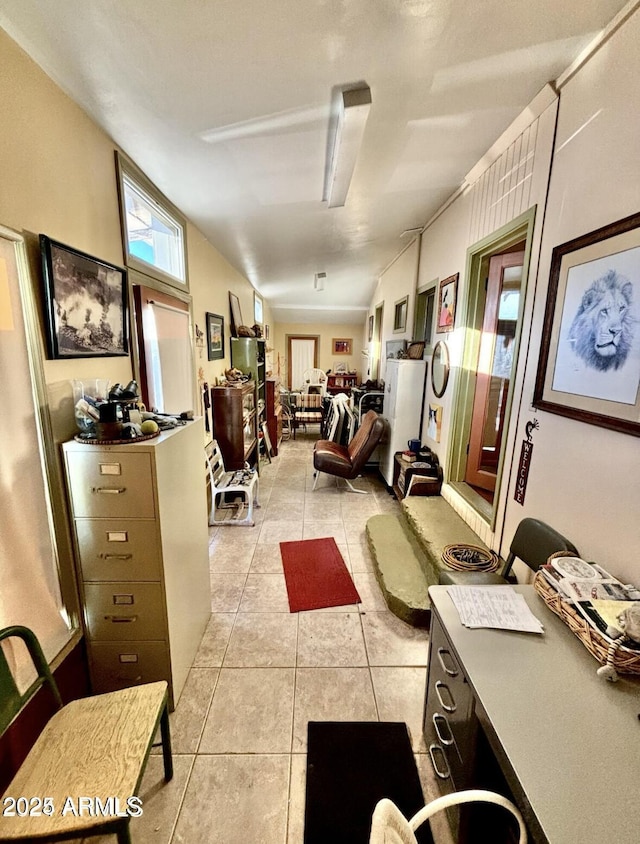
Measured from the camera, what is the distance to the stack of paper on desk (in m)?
1.14

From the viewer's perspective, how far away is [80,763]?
1022mm

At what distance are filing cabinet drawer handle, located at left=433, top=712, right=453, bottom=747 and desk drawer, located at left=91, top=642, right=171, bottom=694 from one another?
1180mm

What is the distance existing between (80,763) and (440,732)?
46.8 inches

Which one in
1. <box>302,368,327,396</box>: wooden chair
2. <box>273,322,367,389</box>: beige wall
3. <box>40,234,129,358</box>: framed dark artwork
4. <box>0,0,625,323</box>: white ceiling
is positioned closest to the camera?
<box>0,0,625,323</box>: white ceiling

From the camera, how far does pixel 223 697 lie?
1641 millimetres

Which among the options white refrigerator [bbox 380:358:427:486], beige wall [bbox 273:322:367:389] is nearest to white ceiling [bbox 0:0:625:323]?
white refrigerator [bbox 380:358:427:486]

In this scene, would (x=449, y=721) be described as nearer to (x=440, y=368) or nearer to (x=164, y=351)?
(x=164, y=351)

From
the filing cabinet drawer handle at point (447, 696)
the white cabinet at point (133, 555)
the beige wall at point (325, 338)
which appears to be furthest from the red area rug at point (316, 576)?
the beige wall at point (325, 338)

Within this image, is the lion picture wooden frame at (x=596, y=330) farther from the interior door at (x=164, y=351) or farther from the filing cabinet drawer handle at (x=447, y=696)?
the interior door at (x=164, y=351)

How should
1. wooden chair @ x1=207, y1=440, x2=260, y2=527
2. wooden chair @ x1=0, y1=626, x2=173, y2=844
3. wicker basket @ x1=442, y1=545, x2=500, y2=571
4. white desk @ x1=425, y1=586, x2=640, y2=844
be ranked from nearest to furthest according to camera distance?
white desk @ x1=425, y1=586, x2=640, y2=844 → wooden chair @ x1=0, y1=626, x2=173, y2=844 → wicker basket @ x1=442, y1=545, x2=500, y2=571 → wooden chair @ x1=207, y1=440, x2=260, y2=527

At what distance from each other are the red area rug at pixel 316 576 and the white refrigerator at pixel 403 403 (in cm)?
140

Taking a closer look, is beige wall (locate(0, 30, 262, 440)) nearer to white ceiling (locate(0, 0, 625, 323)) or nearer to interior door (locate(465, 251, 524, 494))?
white ceiling (locate(0, 0, 625, 323))

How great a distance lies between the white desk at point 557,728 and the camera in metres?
0.67

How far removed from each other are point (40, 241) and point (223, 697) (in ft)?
7.03
